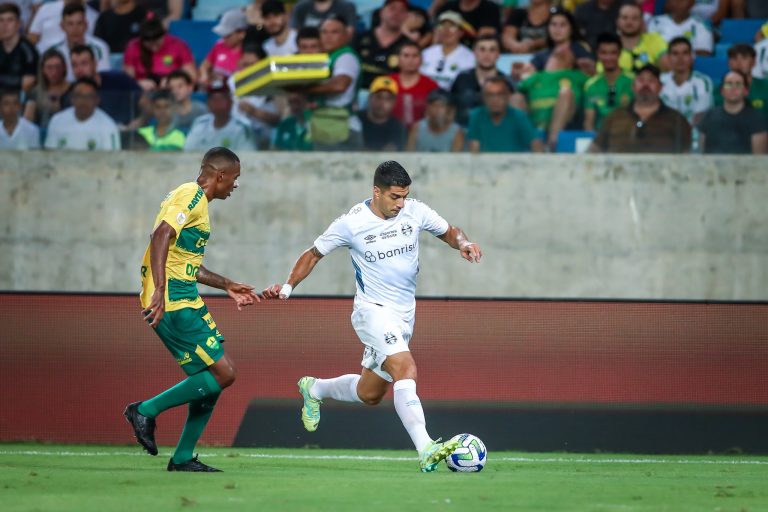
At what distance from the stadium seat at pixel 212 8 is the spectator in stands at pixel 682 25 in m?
5.55

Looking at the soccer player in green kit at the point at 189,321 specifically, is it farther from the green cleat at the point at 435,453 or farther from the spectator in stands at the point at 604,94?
the spectator in stands at the point at 604,94

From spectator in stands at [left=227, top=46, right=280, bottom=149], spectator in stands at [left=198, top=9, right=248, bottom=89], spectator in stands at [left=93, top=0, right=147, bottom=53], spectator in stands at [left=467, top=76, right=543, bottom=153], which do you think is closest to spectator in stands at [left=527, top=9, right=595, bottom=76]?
spectator in stands at [left=467, top=76, right=543, bottom=153]

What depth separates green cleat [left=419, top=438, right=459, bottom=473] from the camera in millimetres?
7660

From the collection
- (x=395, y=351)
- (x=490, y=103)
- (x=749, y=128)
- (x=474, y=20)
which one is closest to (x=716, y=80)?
(x=749, y=128)

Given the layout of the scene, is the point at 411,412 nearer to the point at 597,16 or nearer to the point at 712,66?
the point at 712,66

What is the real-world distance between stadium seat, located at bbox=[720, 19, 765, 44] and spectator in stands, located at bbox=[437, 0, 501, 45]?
9.36ft

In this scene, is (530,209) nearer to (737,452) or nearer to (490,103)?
(490,103)

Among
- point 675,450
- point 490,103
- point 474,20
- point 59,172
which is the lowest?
point 675,450

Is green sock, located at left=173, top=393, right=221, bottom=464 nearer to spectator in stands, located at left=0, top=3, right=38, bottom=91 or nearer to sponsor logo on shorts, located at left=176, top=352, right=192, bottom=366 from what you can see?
sponsor logo on shorts, located at left=176, top=352, right=192, bottom=366

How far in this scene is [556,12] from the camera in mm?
14820

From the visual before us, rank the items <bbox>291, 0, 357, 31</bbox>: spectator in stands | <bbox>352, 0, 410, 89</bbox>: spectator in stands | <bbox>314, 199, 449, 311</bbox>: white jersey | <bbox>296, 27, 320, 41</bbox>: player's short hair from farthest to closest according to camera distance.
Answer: <bbox>291, 0, 357, 31</bbox>: spectator in stands → <bbox>296, 27, 320, 41</bbox>: player's short hair → <bbox>352, 0, 410, 89</bbox>: spectator in stands → <bbox>314, 199, 449, 311</bbox>: white jersey

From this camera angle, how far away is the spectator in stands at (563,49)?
45.8ft

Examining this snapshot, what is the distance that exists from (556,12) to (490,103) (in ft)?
7.29

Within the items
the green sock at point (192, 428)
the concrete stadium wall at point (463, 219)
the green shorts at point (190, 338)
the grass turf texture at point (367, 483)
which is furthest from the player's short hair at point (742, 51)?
the green sock at point (192, 428)
